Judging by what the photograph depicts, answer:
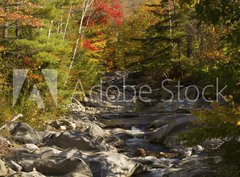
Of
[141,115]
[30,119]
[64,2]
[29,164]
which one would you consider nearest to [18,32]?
[64,2]

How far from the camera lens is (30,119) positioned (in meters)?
15.3

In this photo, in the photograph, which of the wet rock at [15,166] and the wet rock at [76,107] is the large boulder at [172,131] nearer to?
the wet rock at [15,166]

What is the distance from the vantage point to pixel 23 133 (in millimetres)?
13391

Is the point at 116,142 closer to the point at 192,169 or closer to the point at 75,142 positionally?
the point at 75,142

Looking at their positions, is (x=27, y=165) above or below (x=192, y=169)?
below

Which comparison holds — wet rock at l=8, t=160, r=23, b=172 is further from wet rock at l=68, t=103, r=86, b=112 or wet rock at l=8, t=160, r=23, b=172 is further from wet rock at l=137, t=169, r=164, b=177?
wet rock at l=68, t=103, r=86, b=112

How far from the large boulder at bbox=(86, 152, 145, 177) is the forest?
0.03 metres

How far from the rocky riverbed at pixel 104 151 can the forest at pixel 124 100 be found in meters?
0.03

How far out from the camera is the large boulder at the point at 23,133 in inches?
517

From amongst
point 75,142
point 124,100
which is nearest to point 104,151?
point 75,142

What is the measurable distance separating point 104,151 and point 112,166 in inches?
74.4

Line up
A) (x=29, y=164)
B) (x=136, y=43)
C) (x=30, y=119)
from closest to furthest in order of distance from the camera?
(x=29, y=164) → (x=30, y=119) → (x=136, y=43)

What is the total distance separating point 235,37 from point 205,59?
1834 cm

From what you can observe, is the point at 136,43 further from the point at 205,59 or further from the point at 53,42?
the point at 53,42
